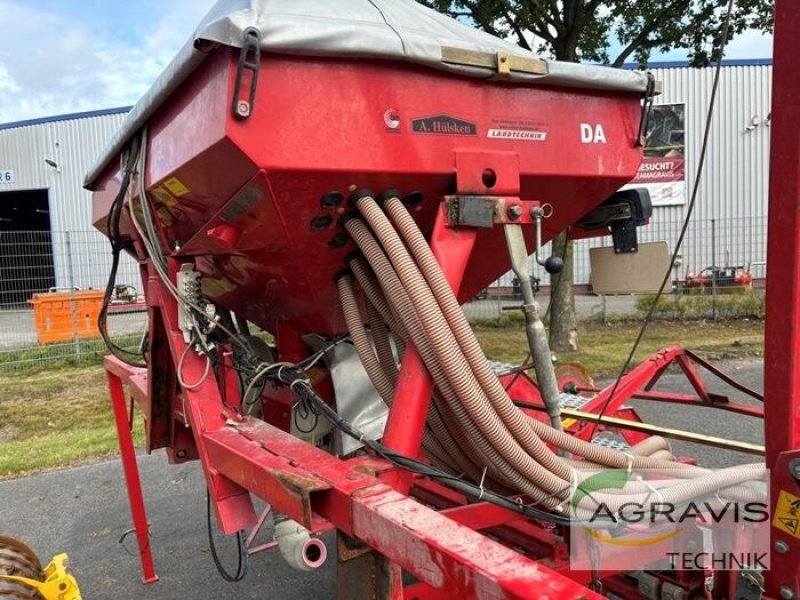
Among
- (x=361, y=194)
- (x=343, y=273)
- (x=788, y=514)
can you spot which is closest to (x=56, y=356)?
(x=343, y=273)

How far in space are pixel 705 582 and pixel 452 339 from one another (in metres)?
1.06

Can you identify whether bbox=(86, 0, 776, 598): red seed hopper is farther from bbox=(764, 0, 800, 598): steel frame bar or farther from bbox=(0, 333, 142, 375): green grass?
bbox=(0, 333, 142, 375): green grass

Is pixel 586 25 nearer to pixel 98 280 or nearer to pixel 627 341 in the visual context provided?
pixel 627 341

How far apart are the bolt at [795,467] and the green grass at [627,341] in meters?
6.33

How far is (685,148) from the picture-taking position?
1889 centimetres

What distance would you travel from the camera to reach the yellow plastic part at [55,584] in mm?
2195

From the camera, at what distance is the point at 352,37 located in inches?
66.2

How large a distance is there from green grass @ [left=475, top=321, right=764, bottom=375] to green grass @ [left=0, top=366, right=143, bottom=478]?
15.5 ft

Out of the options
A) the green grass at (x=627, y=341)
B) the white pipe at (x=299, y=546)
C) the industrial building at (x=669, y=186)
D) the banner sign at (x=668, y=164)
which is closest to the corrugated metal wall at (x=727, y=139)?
the industrial building at (x=669, y=186)

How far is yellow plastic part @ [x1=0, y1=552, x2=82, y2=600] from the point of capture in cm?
219

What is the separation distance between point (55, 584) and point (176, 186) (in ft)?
4.82

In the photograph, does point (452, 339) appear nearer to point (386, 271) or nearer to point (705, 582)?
point (386, 271)

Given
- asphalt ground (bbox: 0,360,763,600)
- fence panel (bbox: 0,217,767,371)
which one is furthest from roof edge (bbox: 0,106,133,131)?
asphalt ground (bbox: 0,360,763,600)

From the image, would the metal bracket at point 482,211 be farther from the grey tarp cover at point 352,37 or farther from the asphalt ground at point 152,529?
the asphalt ground at point 152,529
